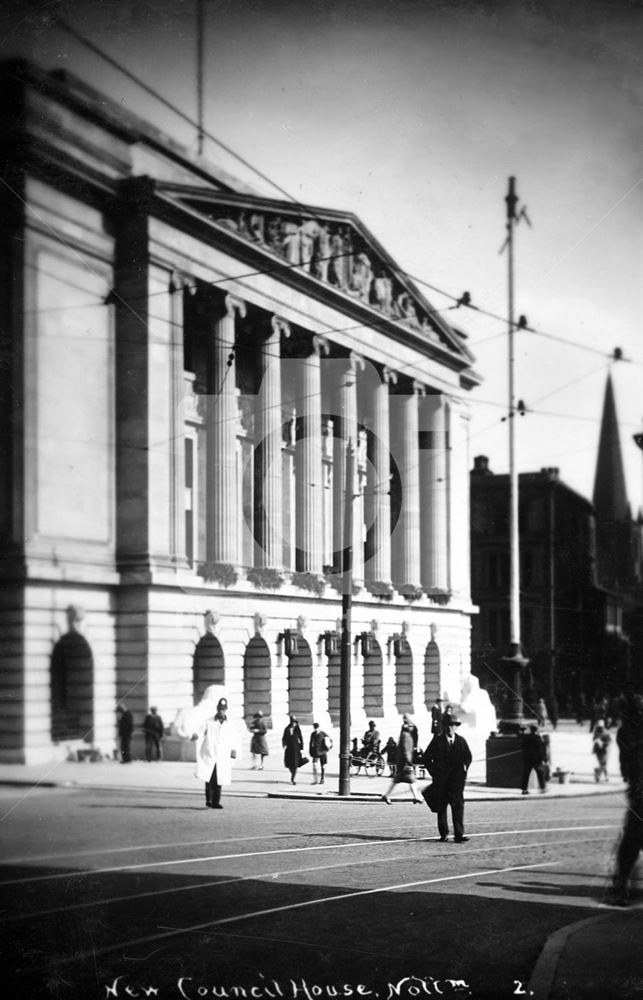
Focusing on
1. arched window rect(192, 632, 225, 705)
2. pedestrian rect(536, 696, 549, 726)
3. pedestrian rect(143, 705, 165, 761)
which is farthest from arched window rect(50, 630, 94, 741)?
pedestrian rect(536, 696, 549, 726)

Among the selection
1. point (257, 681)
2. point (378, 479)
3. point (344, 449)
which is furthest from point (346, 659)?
point (344, 449)

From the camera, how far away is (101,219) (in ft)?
13.9

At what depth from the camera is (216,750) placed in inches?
171

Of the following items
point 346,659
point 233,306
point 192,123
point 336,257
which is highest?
point 192,123

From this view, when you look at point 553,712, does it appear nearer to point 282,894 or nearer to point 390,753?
point 390,753

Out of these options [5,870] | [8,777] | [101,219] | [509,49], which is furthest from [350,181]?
[5,870]

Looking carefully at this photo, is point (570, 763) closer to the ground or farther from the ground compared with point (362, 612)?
closer to the ground

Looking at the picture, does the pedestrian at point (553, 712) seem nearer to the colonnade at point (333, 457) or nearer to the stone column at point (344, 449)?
the colonnade at point (333, 457)

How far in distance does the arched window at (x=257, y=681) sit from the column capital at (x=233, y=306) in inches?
58.4

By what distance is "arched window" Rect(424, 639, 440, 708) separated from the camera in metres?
4.53

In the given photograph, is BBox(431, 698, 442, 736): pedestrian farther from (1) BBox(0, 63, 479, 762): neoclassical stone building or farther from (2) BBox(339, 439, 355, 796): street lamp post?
(2) BBox(339, 439, 355, 796): street lamp post

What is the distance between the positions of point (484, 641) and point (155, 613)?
1.79 meters

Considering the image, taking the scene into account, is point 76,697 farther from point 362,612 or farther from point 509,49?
point 509,49

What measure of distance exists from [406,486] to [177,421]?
3.90ft
